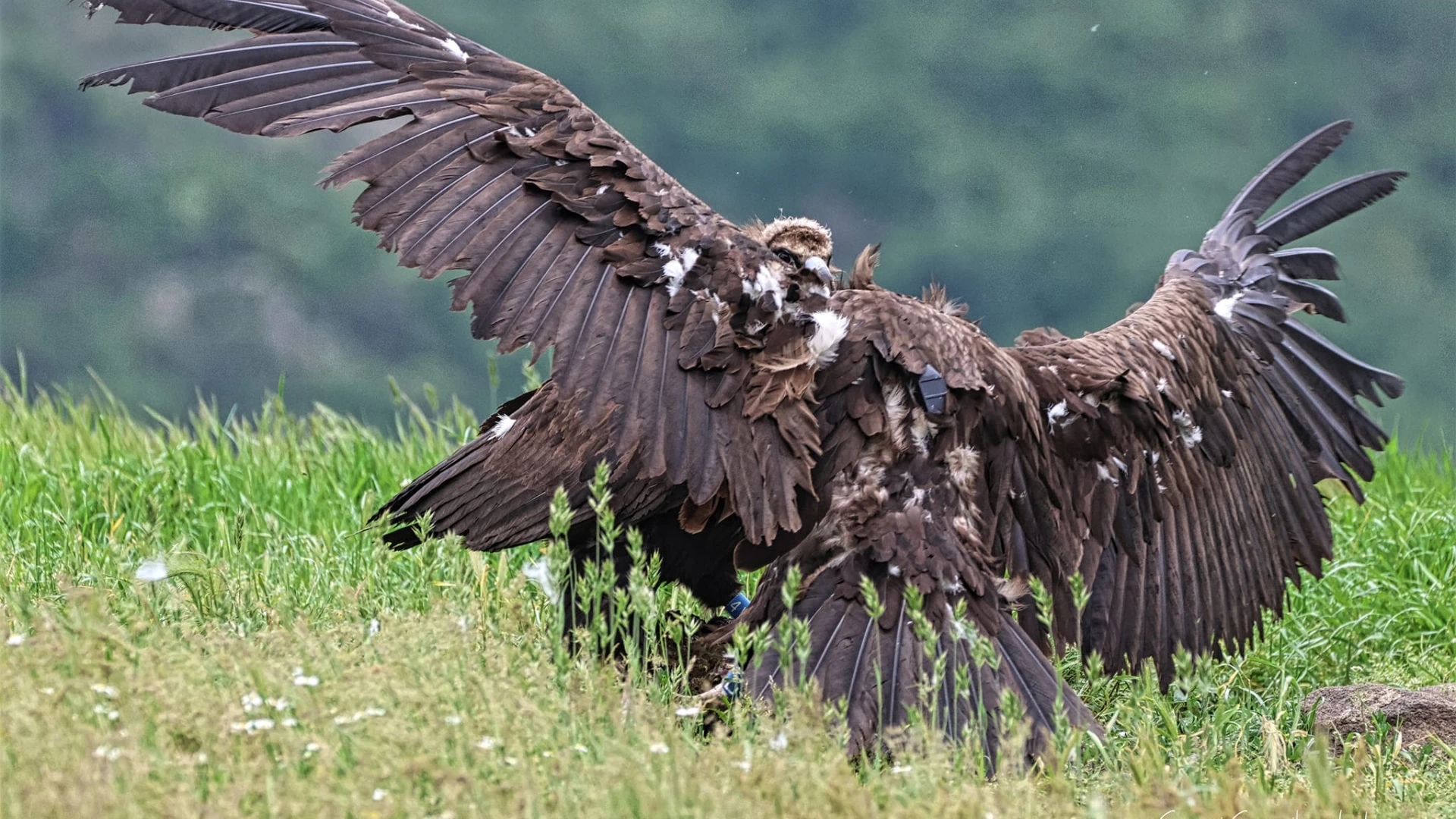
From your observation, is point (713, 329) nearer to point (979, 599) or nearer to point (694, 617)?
point (979, 599)

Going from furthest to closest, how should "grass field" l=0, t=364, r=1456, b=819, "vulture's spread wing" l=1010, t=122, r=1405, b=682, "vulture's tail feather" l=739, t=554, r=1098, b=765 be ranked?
1. "vulture's spread wing" l=1010, t=122, r=1405, b=682
2. "vulture's tail feather" l=739, t=554, r=1098, b=765
3. "grass field" l=0, t=364, r=1456, b=819

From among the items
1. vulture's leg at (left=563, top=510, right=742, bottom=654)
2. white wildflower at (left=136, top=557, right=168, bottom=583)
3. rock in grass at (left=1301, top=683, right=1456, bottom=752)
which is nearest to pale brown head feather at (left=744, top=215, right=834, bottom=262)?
vulture's leg at (left=563, top=510, right=742, bottom=654)

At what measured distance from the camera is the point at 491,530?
4039 millimetres

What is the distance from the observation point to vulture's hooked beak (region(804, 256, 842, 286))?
364cm

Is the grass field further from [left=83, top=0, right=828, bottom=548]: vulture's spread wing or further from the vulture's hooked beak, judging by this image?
the vulture's hooked beak

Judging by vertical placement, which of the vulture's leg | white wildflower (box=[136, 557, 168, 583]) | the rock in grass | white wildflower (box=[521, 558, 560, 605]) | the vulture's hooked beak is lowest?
white wildflower (box=[136, 557, 168, 583])

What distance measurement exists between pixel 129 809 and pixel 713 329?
161 cm

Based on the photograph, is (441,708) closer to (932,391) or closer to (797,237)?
(932,391)

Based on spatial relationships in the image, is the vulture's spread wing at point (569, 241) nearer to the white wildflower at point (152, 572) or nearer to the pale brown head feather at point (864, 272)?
the pale brown head feather at point (864, 272)

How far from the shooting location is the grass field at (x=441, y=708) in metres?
2.52

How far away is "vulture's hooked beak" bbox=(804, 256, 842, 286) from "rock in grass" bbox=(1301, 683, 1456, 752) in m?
1.86

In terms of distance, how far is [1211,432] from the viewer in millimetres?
4512

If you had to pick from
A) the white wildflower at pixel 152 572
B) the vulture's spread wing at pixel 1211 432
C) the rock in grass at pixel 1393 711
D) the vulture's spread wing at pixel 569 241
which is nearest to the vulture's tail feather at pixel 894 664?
the vulture's spread wing at pixel 569 241

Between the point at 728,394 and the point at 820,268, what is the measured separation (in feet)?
1.28
